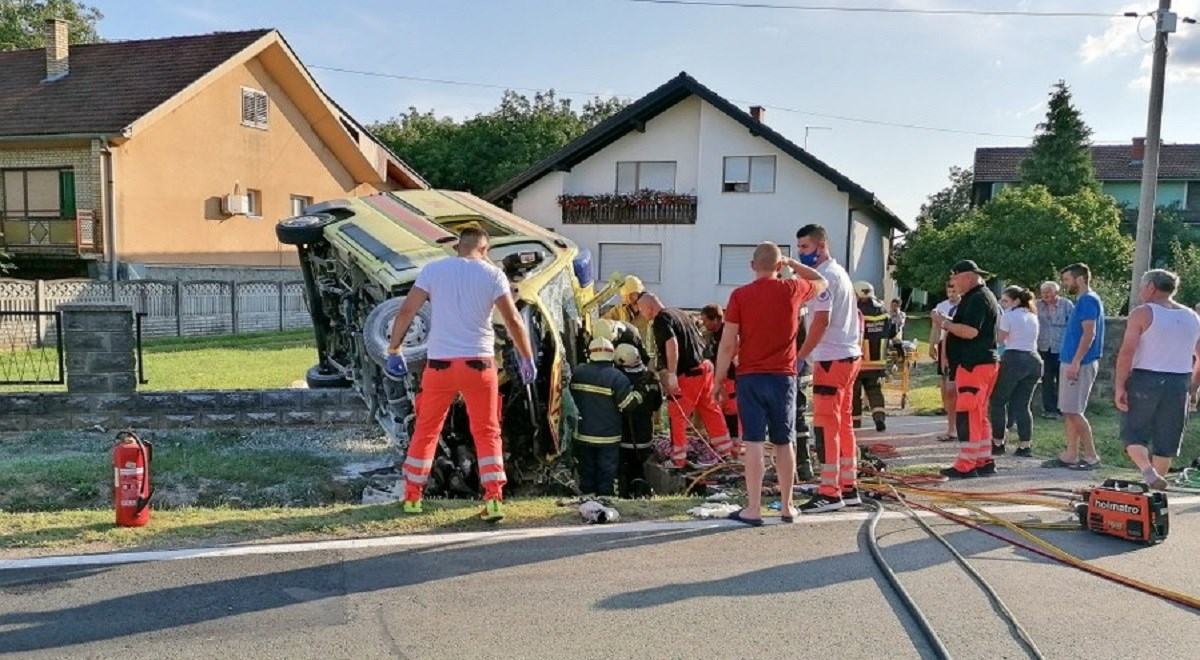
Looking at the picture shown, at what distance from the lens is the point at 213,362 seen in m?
14.9

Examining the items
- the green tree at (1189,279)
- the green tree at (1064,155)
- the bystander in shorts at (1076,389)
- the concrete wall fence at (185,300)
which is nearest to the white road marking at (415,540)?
the bystander in shorts at (1076,389)

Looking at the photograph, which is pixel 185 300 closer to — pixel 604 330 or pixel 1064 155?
pixel 604 330

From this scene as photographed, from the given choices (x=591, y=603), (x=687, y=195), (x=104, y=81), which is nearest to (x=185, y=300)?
(x=104, y=81)

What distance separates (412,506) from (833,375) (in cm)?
301

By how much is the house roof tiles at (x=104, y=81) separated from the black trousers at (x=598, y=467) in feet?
68.2

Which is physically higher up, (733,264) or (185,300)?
(733,264)

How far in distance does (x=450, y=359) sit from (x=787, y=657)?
265cm

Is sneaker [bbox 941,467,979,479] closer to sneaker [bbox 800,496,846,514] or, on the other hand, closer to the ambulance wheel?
sneaker [bbox 800,496,846,514]

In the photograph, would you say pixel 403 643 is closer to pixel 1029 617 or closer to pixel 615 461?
pixel 1029 617

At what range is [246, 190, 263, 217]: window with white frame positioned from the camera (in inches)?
1101

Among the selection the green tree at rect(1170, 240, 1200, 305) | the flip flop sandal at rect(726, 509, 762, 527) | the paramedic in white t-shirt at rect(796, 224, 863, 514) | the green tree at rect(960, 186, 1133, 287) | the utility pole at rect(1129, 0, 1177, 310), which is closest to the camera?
the flip flop sandal at rect(726, 509, 762, 527)

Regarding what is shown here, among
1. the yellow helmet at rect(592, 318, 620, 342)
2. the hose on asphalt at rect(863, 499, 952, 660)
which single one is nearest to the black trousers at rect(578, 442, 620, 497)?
the yellow helmet at rect(592, 318, 620, 342)

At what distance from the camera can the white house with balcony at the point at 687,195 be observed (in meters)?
25.8

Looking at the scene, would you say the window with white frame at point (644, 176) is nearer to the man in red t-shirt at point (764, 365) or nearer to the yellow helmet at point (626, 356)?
the yellow helmet at point (626, 356)
